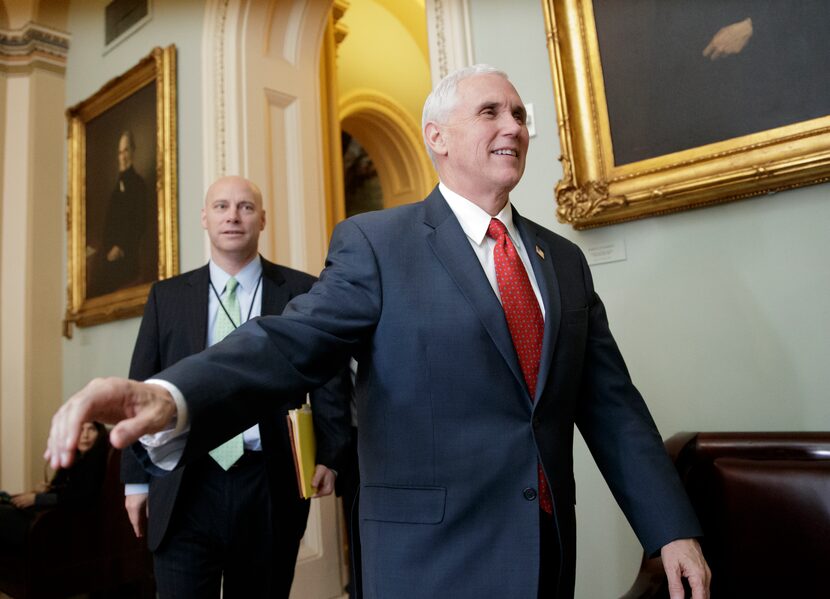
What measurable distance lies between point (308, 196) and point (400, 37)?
4448 mm

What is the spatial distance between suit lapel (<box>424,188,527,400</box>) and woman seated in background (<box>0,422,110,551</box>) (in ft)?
11.0

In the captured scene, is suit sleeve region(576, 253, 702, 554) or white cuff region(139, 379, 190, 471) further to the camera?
suit sleeve region(576, 253, 702, 554)

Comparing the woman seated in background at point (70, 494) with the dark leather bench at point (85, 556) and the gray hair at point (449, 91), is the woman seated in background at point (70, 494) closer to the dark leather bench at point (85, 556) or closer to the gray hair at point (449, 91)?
the dark leather bench at point (85, 556)

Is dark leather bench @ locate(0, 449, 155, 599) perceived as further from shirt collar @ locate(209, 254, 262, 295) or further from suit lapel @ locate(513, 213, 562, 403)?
suit lapel @ locate(513, 213, 562, 403)

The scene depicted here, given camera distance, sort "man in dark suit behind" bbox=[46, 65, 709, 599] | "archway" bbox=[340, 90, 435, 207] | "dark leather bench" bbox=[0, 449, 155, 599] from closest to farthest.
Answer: "man in dark suit behind" bbox=[46, 65, 709, 599] < "dark leather bench" bbox=[0, 449, 155, 599] < "archway" bbox=[340, 90, 435, 207]

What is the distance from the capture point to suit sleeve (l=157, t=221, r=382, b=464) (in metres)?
1.11

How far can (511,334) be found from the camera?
146 centimetres

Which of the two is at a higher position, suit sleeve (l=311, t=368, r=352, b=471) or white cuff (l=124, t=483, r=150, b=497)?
suit sleeve (l=311, t=368, r=352, b=471)

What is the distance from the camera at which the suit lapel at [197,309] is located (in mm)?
2498

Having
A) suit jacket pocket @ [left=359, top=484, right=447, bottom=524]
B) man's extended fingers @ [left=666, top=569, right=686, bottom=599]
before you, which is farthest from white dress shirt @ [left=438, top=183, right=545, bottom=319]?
man's extended fingers @ [left=666, top=569, right=686, bottom=599]

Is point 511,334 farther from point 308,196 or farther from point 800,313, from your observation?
point 308,196

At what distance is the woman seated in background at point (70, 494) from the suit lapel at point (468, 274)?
132 inches

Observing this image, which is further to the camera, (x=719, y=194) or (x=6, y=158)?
(x=6, y=158)

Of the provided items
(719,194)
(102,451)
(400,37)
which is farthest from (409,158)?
(719,194)
